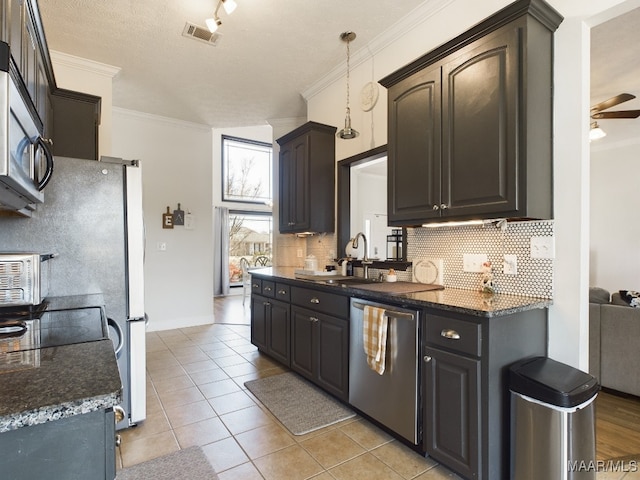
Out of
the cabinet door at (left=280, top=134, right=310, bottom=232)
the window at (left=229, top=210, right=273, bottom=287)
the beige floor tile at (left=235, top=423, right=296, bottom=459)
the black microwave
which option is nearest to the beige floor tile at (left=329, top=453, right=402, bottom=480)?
the beige floor tile at (left=235, top=423, right=296, bottom=459)

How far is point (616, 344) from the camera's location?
2668 millimetres

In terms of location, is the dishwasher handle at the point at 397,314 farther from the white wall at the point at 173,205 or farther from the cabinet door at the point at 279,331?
the white wall at the point at 173,205

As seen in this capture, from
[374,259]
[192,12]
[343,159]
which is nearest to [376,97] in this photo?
[343,159]

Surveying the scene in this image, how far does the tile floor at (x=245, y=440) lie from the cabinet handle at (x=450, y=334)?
749 mm

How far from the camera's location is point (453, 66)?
2006 mm

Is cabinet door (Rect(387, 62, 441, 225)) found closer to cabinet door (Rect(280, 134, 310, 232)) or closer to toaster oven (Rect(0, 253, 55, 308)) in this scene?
cabinet door (Rect(280, 134, 310, 232))

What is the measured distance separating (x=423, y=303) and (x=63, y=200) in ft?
7.36

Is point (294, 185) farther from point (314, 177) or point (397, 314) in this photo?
point (397, 314)

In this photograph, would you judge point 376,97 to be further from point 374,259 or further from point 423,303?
point 423,303

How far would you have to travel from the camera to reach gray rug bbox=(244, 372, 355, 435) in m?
2.31

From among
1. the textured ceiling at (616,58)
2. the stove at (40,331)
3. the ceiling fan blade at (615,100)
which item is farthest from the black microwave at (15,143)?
the ceiling fan blade at (615,100)

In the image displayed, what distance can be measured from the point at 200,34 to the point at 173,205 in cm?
265

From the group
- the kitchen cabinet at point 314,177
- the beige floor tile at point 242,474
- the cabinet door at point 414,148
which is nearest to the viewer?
the beige floor tile at point 242,474

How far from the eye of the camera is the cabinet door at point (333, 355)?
243cm
